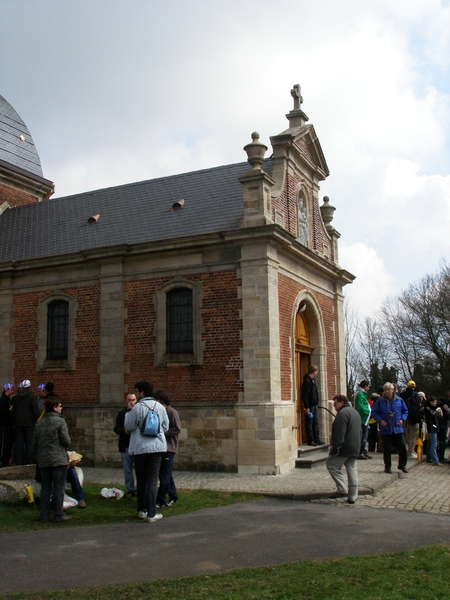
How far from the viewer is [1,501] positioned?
32.2ft

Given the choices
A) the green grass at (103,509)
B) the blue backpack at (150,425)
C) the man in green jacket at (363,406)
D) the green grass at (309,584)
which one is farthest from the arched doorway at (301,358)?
the green grass at (309,584)

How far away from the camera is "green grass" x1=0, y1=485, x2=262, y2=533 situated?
28.6 feet

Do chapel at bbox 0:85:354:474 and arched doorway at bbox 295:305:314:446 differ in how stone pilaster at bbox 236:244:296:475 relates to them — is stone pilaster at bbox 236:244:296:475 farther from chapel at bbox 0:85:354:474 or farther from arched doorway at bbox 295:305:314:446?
arched doorway at bbox 295:305:314:446

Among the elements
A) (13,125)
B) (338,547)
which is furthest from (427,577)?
(13,125)

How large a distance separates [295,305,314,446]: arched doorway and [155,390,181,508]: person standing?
6.25 metres

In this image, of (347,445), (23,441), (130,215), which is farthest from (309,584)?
(130,215)

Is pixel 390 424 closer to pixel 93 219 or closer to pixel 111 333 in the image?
pixel 111 333

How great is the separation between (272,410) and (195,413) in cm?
189

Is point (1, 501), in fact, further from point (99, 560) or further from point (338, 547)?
point (338, 547)

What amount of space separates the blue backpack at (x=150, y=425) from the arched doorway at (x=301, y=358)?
7451 mm

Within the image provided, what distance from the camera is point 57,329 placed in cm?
1675

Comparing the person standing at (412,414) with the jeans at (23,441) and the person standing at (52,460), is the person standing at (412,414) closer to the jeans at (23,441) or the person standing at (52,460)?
the jeans at (23,441)

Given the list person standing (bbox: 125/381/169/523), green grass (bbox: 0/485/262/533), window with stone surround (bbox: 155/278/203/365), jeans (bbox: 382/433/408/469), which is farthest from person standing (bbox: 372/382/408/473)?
person standing (bbox: 125/381/169/523)

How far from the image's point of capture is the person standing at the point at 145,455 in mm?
Result: 8633
